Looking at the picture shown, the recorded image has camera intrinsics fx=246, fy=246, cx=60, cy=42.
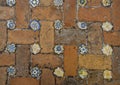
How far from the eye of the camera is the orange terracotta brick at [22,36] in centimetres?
189

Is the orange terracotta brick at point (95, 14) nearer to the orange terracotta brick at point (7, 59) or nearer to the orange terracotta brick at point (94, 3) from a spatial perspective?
the orange terracotta brick at point (94, 3)

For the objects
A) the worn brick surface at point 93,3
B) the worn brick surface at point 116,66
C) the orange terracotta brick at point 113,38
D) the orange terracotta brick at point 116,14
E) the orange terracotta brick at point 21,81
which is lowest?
the orange terracotta brick at point 21,81

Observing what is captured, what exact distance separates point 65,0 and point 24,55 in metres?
0.53

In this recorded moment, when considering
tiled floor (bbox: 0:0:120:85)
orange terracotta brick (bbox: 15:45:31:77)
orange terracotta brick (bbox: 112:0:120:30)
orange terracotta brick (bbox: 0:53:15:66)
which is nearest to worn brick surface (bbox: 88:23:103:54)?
tiled floor (bbox: 0:0:120:85)

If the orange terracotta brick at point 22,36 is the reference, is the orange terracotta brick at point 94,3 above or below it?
above

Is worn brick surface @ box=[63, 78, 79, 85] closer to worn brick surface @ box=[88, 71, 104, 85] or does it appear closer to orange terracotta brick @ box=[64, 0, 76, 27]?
worn brick surface @ box=[88, 71, 104, 85]

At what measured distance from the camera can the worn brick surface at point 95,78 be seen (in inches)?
72.9

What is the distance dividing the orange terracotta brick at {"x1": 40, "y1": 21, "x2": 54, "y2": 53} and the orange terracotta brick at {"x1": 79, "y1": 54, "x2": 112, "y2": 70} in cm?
25

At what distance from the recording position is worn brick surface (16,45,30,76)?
189 centimetres

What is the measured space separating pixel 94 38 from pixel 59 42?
0.88 ft

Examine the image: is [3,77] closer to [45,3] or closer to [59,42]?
[59,42]

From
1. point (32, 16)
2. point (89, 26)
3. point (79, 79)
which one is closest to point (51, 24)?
point (32, 16)

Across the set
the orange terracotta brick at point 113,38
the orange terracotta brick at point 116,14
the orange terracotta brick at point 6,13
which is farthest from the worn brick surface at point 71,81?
the orange terracotta brick at point 6,13

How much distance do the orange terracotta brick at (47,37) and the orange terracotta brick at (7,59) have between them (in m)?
0.24
